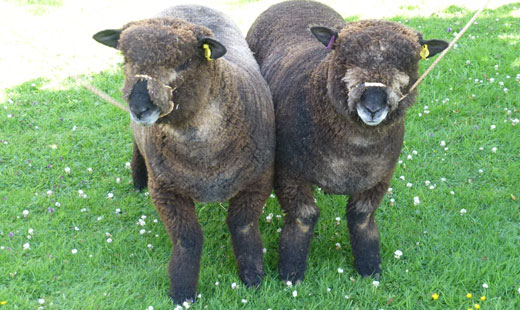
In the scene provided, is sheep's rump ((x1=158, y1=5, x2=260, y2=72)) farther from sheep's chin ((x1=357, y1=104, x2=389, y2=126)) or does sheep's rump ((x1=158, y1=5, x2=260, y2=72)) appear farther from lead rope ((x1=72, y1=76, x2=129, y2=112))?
sheep's chin ((x1=357, y1=104, x2=389, y2=126))

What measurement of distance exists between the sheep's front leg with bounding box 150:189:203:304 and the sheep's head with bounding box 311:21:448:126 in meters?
1.50

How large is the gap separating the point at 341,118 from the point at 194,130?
108 centimetres

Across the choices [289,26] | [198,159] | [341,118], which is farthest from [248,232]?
[289,26]

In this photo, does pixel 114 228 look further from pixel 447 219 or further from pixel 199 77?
pixel 447 219

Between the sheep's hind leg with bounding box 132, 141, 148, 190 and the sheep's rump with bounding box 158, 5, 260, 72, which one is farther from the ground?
the sheep's rump with bounding box 158, 5, 260, 72

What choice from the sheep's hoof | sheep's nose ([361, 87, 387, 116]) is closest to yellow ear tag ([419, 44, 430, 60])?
sheep's nose ([361, 87, 387, 116])

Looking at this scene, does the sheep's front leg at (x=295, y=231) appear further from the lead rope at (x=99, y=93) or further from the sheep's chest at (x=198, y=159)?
the lead rope at (x=99, y=93)

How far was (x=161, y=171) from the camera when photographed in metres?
4.21

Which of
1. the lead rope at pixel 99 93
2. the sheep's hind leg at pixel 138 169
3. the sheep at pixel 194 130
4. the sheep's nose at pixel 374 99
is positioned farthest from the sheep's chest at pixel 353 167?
the sheep's hind leg at pixel 138 169

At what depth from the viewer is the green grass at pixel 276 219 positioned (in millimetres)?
4535

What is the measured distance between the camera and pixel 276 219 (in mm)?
5617

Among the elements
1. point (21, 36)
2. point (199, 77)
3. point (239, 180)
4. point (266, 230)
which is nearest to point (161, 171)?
point (239, 180)

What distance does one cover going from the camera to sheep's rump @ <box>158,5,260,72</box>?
16.5 ft

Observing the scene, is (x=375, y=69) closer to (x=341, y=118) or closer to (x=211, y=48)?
(x=341, y=118)
